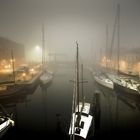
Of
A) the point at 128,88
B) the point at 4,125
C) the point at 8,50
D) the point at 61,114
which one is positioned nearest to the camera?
the point at 4,125

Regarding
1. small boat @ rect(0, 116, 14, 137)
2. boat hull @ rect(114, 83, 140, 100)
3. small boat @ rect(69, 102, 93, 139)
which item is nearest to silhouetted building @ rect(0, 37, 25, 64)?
boat hull @ rect(114, 83, 140, 100)

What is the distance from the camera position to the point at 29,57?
148750mm

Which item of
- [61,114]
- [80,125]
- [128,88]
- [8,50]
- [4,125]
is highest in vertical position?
[8,50]

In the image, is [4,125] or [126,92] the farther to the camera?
[126,92]

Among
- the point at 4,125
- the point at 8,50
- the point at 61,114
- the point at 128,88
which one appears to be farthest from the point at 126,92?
the point at 8,50

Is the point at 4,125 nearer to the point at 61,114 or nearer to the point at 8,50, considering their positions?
the point at 61,114

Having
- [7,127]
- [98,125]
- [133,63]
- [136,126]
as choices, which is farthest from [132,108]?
[133,63]

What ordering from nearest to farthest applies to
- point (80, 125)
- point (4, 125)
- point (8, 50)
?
point (80, 125)
point (4, 125)
point (8, 50)

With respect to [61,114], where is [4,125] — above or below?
above

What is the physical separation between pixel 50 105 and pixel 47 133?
44.5ft

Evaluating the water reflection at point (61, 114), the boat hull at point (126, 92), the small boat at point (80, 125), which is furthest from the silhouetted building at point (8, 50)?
the small boat at point (80, 125)

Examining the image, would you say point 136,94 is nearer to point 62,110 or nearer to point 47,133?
point 62,110

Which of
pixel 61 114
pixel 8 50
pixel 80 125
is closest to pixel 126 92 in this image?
pixel 61 114

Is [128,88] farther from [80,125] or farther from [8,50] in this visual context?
[8,50]
